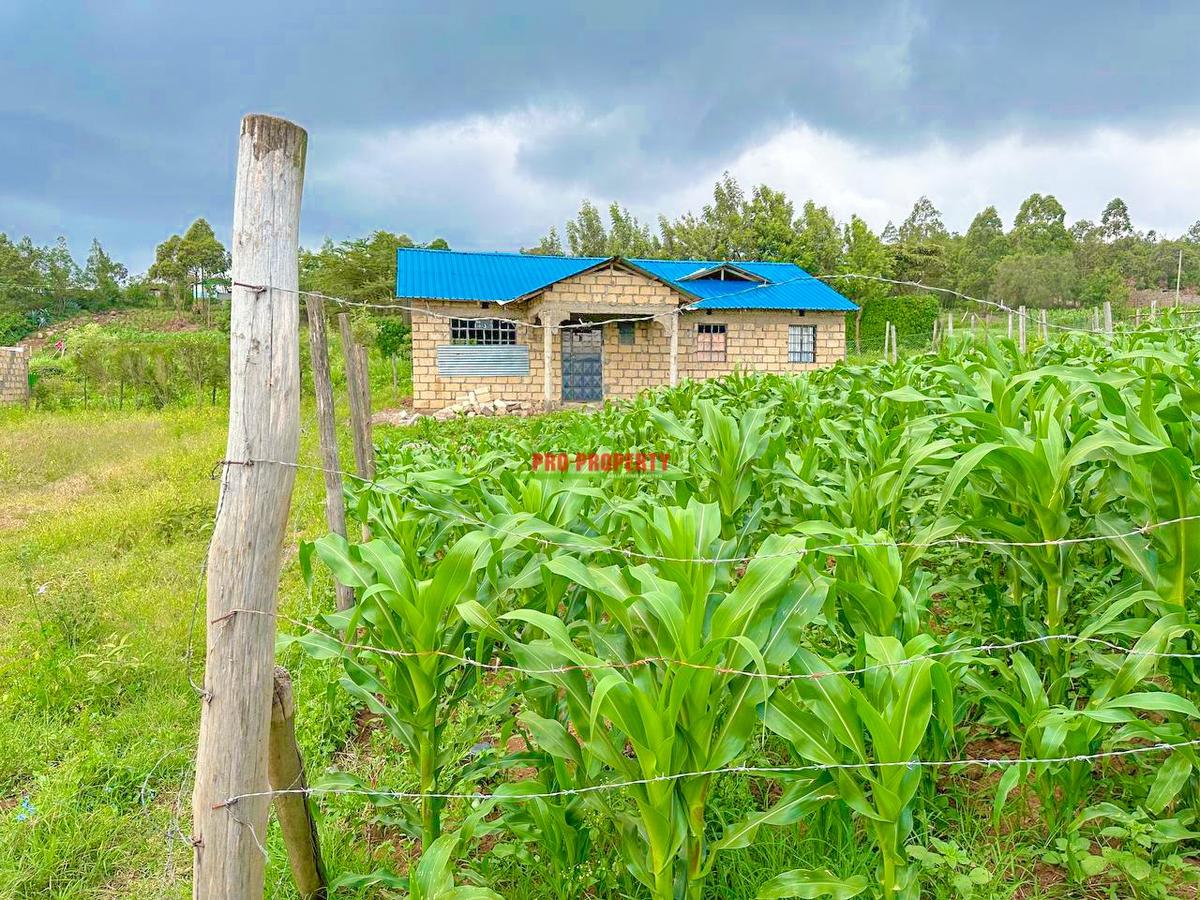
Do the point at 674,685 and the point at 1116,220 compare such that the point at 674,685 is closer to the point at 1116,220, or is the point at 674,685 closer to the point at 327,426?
the point at 327,426

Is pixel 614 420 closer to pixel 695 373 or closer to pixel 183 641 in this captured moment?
pixel 183 641

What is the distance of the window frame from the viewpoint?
1992cm

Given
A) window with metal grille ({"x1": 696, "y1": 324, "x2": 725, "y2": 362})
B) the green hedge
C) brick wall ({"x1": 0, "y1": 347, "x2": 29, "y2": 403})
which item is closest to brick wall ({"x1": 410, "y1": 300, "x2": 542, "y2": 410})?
window with metal grille ({"x1": 696, "y1": 324, "x2": 725, "y2": 362})

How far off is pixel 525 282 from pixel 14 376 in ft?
39.9

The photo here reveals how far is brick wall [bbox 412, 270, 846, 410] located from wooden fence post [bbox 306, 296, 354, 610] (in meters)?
12.3

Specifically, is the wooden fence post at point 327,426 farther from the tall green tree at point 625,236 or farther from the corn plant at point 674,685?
the tall green tree at point 625,236

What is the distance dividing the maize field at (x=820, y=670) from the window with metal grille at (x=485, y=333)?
15499 millimetres

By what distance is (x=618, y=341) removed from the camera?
63.8 ft

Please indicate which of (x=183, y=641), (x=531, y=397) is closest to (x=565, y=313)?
(x=531, y=397)

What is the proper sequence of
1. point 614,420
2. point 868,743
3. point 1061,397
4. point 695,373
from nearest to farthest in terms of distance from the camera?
point 868,743, point 1061,397, point 614,420, point 695,373

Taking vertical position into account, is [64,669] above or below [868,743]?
below

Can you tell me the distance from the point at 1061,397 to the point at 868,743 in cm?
149

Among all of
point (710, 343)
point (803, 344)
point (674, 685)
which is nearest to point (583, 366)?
point (710, 343)

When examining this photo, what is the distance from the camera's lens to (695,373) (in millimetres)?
19906
